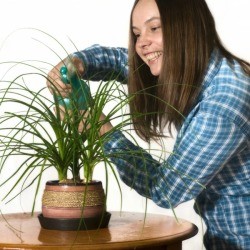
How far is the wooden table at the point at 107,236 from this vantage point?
1.41m

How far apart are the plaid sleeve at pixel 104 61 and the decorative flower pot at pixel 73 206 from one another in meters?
0.70

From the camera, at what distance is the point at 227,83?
1.79 metres

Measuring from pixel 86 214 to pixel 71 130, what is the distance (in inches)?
7.7

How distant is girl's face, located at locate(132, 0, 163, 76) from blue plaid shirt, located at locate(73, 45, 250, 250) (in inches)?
7.5

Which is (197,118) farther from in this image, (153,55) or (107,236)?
(107,236)

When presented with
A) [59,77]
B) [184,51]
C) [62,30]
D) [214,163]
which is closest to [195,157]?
[214,163]

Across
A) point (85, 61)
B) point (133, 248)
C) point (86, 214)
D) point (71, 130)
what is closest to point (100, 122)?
point (71, 130)

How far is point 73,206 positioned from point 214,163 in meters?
0.40

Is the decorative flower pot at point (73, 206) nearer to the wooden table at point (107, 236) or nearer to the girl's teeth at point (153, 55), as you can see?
the wooden table at point (107, 236)

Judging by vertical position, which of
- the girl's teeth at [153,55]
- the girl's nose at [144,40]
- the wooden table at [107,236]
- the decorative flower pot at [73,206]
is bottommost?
the wooden table at [107,236]

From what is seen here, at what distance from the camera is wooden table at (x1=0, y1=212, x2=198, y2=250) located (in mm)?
1414

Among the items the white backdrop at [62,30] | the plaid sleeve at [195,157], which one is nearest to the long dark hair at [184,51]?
the plaid sleeve at [195,157]

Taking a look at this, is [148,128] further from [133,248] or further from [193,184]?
[133,248]

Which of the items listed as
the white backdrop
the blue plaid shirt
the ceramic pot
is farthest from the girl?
the white backdrop
